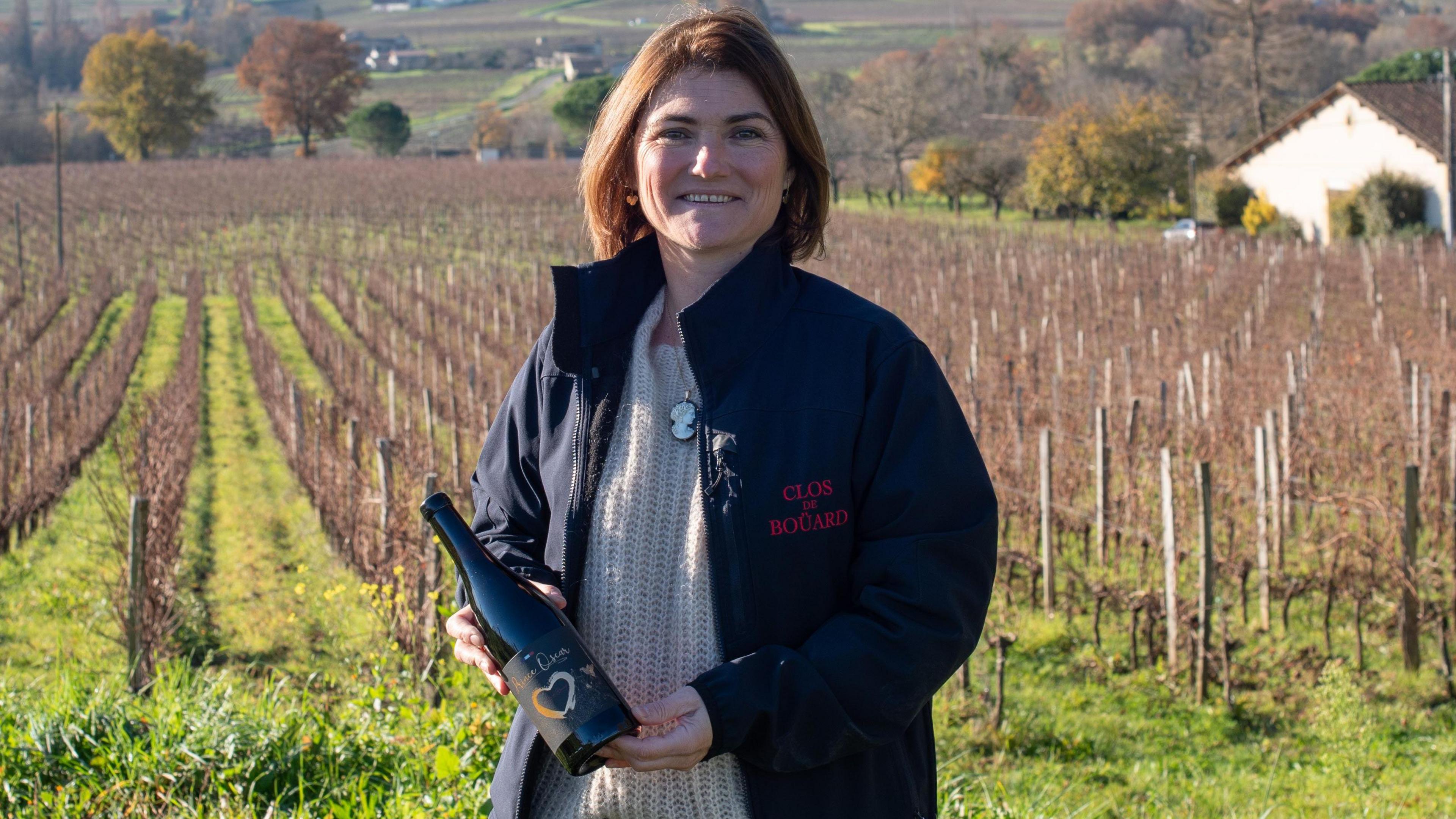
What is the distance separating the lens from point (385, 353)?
18047 mm

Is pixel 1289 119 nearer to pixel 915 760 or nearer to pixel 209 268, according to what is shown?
pixel 209 268

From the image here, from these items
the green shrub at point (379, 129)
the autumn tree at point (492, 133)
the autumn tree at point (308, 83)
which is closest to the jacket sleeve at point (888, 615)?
the autumn tree at point (492, 133)

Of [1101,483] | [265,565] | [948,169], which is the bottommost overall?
[265,565]

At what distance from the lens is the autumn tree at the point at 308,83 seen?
70.1m

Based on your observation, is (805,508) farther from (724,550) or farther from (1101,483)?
(1101,483)

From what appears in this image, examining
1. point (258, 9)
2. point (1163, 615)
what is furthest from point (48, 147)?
point (258, 9)

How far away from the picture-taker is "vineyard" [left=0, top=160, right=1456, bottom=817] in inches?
144

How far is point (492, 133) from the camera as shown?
6894 cm

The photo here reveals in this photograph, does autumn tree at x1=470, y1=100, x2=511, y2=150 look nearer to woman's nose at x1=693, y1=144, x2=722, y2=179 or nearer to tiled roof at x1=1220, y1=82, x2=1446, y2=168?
tiled roof at x1=1220, y1=82, x2=1446, y2=168

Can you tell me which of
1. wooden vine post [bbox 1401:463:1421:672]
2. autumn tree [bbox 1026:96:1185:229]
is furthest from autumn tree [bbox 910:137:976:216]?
wooden vine post [bbox 1401:463:1421:672]

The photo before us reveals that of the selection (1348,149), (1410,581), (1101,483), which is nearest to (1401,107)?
(1348,149)

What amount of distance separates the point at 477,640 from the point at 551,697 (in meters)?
0.24

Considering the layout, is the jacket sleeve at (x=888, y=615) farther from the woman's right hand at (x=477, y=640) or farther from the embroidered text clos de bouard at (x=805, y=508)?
the woman's right hand at (x=477, y=640)

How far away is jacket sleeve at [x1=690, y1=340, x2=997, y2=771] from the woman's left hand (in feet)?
0.05
